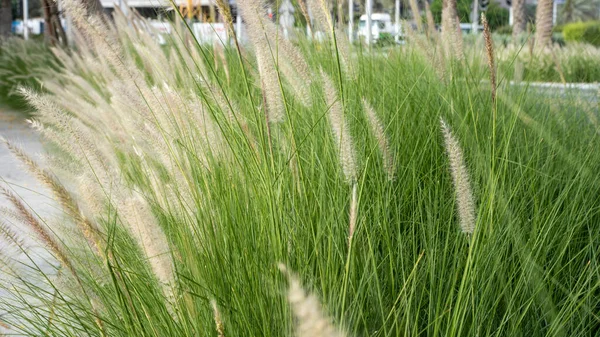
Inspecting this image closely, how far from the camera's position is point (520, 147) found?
2.38m

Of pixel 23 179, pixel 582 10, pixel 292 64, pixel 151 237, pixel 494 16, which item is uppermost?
pixel 292 64

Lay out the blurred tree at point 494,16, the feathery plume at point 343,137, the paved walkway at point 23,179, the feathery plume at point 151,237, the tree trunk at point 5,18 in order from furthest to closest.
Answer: the tree trunk at point 5,18 < the blurred tree at point 494,16 < the paved walkway at point 23,179 < the feathery plume at point 343,137 < the feathery plume at point 151,237

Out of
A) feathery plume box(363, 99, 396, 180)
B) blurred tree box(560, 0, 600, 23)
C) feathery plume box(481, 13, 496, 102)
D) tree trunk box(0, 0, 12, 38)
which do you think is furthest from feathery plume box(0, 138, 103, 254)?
tree trunk box(0, 0, 12, 38)

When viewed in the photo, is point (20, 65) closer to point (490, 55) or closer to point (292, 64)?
point (292, 64)

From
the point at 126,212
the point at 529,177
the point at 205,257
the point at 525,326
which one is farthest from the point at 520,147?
the point at 126,212

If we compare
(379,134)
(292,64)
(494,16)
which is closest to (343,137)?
(379,134)

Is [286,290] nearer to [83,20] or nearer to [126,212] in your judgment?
[126,212]

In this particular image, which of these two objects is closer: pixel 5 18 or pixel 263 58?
pixel 263 58

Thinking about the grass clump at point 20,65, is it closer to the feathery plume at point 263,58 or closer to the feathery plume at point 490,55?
the feathery plume at point 263,58

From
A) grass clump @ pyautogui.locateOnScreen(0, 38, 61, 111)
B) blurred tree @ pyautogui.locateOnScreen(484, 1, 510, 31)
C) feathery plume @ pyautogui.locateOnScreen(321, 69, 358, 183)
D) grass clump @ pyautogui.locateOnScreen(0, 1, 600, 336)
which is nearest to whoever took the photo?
grass clump @ pyautogui.locateOnScreen(0, 1, 600, 336)

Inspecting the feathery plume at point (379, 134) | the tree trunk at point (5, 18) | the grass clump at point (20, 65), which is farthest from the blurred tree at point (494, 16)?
the tree trunk at point (5, 18)

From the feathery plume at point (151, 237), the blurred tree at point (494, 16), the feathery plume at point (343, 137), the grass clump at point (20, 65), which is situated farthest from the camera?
the grass clump at point (20, 65)

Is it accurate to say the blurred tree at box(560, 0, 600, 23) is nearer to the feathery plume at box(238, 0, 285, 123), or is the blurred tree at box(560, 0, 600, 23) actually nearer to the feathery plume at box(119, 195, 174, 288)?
the feathery plume at box(238, 0, 285, 123)

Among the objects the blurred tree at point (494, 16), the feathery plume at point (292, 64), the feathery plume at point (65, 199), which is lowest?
the blurred tree at point (494, 16)
